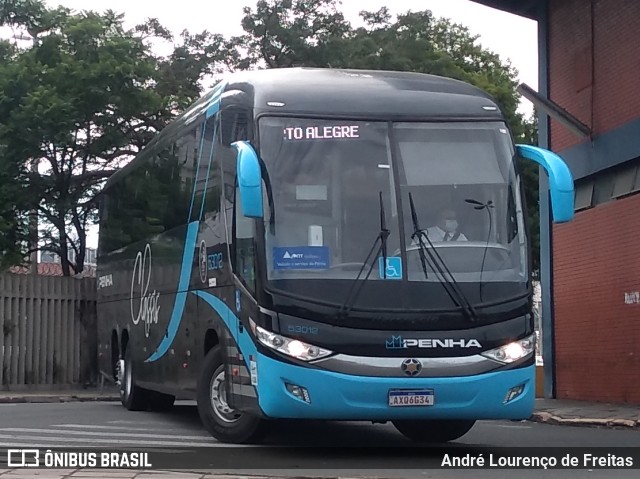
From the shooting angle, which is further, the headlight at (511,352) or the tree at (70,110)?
the tree at (70,110)

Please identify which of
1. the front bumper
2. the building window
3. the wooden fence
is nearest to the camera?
the front bumper

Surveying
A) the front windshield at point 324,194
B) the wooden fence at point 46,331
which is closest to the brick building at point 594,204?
the front windshield at point 324,194

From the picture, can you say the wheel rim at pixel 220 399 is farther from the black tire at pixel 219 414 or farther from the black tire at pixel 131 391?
the black tire at pixel 131 391

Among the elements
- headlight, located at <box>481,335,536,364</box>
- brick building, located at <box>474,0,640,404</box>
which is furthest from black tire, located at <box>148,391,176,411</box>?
headlight, located at <box>481,335,536,364</box>

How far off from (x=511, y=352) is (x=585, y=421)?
5483mm

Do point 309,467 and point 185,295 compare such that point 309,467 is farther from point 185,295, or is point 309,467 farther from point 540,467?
point 185,295

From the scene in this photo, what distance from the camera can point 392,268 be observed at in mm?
9734

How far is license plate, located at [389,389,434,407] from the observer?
31.2ft

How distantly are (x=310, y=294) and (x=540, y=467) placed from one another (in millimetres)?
2625

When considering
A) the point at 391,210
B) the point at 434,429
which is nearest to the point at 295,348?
the point at 391,210

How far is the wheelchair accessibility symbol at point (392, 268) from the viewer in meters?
9.72

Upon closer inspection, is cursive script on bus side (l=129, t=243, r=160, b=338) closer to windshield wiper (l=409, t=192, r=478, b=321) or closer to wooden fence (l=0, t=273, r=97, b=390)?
windshield wiper (l=409, t=192, r=478, b=321)

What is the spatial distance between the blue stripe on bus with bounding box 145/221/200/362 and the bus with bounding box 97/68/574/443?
0.97m

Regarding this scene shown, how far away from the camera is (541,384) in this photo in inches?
867
